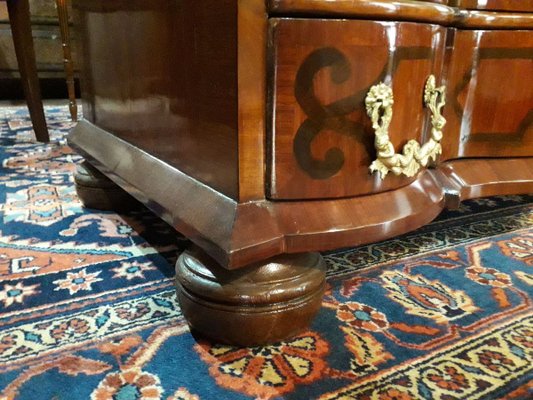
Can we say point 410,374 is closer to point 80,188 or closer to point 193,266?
point 193,266

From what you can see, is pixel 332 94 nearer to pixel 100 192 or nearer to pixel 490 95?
pixel 490 95

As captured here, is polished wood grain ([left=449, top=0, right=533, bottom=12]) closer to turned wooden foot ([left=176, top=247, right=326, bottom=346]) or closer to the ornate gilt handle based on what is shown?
the ornate gilt handle

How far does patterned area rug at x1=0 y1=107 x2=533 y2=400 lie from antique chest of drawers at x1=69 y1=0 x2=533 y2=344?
0.19 feet

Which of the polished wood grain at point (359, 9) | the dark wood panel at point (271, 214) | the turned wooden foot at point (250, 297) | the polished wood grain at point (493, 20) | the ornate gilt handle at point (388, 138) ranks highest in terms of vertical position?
the polished wood grain at point (359, 9)

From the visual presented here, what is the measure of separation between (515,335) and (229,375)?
36 cm

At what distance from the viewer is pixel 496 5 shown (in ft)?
2.33

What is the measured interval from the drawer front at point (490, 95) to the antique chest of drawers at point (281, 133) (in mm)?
24

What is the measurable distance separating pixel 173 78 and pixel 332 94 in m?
0.21

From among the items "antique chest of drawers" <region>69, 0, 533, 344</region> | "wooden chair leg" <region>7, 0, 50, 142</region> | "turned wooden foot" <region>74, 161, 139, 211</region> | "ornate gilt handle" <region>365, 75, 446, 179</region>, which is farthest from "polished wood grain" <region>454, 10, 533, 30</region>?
"wooden chair leg" <region>7, 0, 50, 142</region>

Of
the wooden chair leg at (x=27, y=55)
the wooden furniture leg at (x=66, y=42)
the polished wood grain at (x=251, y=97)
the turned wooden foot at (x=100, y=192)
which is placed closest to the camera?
the polished wood grain at (x=251, y=97)

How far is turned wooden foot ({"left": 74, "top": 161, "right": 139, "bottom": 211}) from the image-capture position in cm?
98

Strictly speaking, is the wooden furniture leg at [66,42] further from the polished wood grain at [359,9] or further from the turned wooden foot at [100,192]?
the polished wood grain at [359,9]

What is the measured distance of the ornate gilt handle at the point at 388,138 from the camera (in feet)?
1.73

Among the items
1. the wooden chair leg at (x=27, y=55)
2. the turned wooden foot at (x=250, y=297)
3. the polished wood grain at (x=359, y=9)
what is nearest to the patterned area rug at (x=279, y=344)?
the turned wooden foot at (x=250, y=297)
